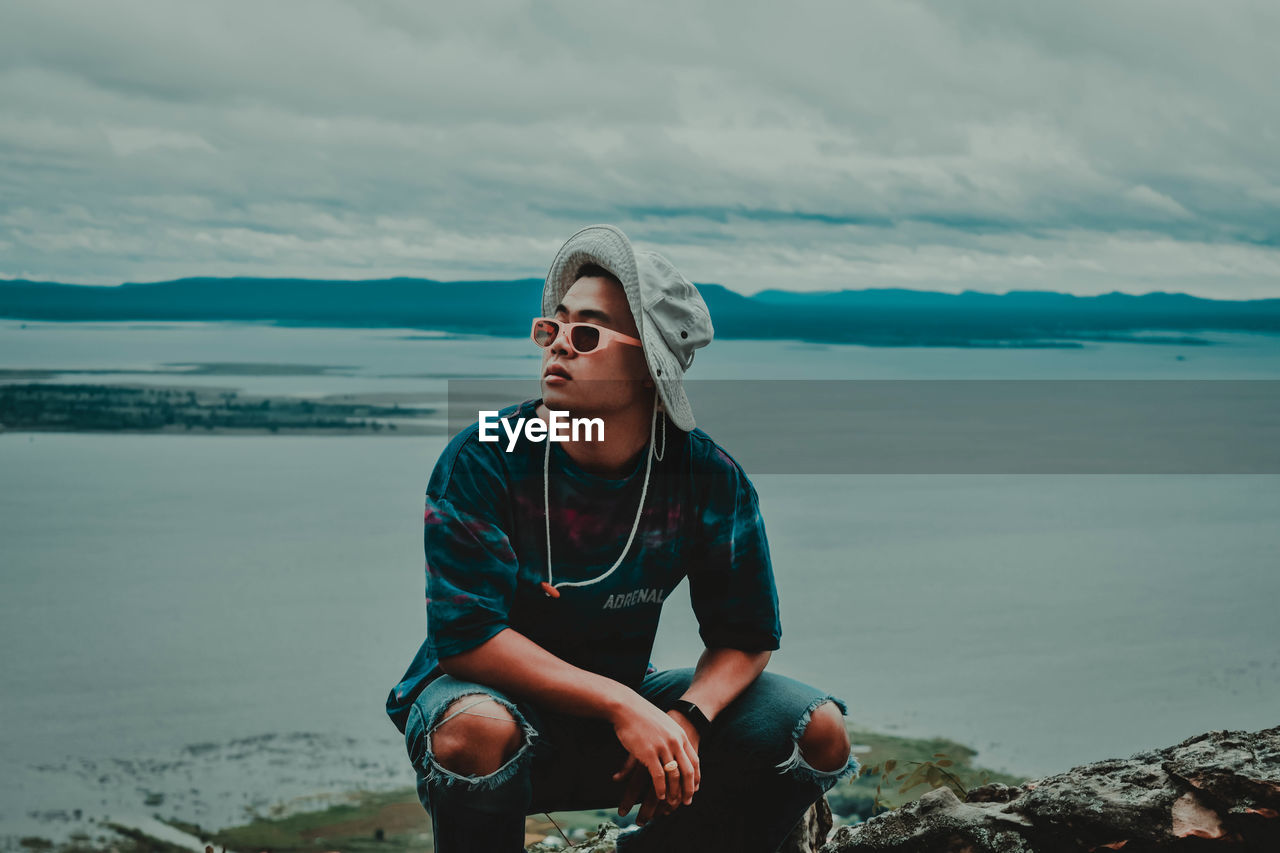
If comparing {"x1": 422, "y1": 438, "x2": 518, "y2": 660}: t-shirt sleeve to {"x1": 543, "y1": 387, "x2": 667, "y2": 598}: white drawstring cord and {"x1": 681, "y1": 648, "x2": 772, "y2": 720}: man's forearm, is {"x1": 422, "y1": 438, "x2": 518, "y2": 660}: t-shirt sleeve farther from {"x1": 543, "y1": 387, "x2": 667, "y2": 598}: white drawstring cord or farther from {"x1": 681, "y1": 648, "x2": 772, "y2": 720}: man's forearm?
{"x1": 681, "y1": 648, "x2": 772, "y2": 720}: man's forearm

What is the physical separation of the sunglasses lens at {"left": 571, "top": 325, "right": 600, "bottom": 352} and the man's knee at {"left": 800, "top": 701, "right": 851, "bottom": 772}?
0.89 m

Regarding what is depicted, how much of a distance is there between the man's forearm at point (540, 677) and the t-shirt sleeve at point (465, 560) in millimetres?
26

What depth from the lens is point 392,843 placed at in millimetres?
6574

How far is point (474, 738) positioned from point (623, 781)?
0.31 metres

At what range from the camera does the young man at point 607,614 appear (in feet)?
7.66

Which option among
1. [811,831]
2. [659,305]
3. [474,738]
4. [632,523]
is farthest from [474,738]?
[811,831]

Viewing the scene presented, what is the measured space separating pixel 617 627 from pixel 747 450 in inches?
716

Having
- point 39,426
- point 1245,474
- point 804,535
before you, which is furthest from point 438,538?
point 39,426

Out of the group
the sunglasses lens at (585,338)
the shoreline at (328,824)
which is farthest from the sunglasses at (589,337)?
the shoreline at (328,824)

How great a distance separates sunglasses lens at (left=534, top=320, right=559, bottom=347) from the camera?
2520 millimetres

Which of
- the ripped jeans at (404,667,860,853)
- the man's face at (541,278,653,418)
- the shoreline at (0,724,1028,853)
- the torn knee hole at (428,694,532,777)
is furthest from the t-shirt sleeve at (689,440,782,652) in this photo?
the shoreline at (0,724,1028,853)

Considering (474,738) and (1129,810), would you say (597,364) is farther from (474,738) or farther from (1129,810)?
(1129,810)

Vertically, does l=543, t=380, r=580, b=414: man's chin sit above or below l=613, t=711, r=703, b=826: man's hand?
above

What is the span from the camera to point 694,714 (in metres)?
2.46
